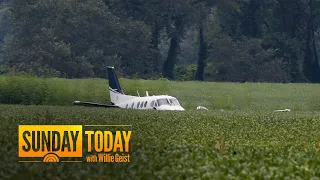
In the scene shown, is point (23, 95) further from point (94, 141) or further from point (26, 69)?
point (94, 141)

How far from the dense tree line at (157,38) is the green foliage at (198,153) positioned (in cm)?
5953

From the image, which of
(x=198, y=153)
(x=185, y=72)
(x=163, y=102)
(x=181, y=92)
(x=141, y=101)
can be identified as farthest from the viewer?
(x=185, y=72)

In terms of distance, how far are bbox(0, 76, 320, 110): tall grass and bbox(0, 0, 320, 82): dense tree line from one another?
1663cm

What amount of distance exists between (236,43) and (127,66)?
15.1m

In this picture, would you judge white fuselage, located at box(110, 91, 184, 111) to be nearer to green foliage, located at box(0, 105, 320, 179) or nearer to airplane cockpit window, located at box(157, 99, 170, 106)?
airplane cockpit window, located at box(157, 99, 170, 106)

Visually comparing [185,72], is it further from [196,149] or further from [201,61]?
[196,149]

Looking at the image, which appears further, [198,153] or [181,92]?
[181,92]

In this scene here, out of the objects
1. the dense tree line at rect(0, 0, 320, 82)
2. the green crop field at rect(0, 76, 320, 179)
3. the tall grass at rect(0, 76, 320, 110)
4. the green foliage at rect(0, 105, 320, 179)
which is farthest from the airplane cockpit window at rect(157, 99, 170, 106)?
the dense tree line at rect(0, 0, 320, 82)

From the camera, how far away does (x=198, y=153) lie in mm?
23031

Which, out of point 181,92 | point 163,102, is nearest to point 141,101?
point 163,102

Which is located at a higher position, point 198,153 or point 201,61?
point 201,61

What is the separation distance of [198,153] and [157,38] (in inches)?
3667

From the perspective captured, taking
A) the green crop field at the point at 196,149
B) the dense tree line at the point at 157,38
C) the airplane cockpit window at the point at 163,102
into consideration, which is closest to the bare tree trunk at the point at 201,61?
the dense tree line at the point at 157,38

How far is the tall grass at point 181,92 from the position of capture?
67.2 meters
